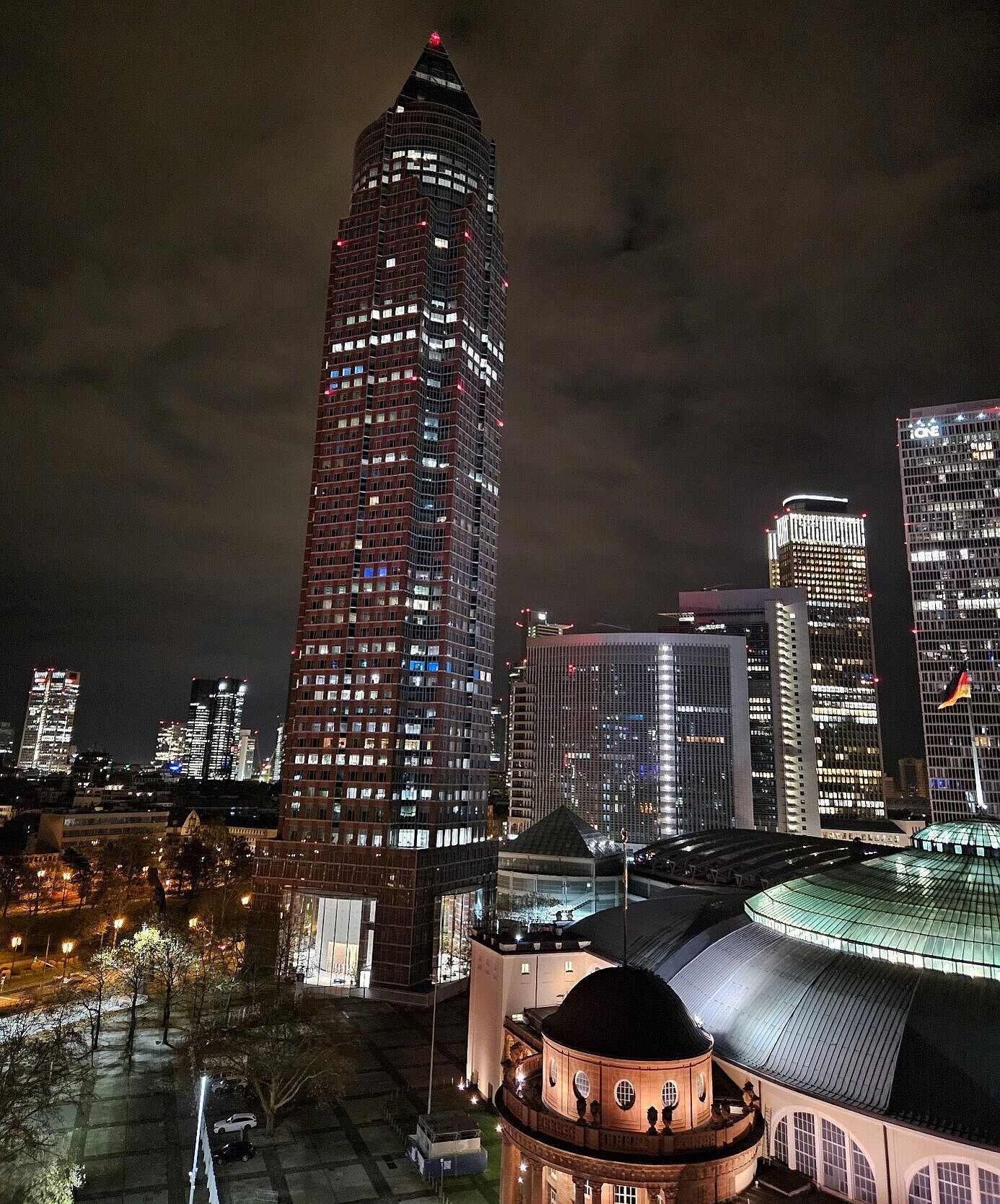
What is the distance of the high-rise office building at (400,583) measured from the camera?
10606 centimetres

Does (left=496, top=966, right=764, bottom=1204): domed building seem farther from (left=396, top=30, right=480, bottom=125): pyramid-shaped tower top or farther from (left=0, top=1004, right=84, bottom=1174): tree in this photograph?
(left=396, top=30, right=480, bottom=125): pyramid-shaped tower top

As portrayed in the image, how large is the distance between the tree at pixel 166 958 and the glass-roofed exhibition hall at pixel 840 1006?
33.4 meters

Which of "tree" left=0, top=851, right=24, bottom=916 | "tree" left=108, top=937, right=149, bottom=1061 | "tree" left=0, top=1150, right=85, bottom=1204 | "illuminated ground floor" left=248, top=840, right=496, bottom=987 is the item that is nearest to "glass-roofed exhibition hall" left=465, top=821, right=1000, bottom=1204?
"tree" left=0, top=1150, right=85, bottom=1204

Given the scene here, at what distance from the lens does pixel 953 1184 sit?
35594 mm

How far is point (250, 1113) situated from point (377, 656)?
211 ft

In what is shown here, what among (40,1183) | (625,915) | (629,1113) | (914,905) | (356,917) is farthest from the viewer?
(356,917)

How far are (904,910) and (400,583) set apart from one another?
82776mm

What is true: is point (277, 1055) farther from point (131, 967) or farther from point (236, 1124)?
point (131, 967)

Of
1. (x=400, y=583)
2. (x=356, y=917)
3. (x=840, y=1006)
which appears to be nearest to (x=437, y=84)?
(x=400, y=583)

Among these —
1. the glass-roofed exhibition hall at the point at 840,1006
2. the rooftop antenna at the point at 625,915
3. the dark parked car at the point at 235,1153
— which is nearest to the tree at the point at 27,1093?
the dark parked car at the point at 235,1153

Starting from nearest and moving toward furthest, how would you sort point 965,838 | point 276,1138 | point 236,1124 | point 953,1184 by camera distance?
point 953,1184, point 276,1138, point 236,1124, point 965,838

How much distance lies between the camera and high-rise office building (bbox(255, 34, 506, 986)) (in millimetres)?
106062

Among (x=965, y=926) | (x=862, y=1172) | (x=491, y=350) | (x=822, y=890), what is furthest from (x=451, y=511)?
(x=862, y=1172)

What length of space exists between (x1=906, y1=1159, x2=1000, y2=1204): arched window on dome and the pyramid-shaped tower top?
16350 cm
